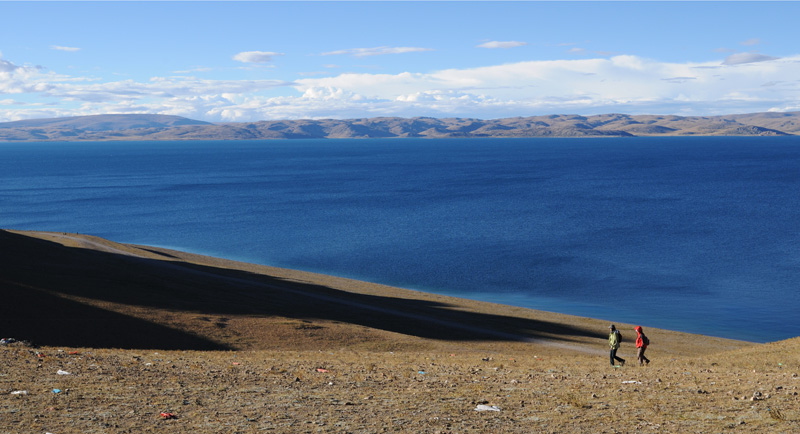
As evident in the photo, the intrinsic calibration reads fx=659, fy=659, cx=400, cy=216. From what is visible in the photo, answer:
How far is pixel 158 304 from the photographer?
104ft

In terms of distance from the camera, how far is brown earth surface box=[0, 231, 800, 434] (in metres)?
13.7

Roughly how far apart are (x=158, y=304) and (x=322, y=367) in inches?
585

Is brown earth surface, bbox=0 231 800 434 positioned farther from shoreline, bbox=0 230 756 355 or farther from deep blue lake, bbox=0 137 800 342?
deep blue lake, bbox=0 137 800 342

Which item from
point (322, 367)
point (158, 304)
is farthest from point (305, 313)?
point (322, 367)

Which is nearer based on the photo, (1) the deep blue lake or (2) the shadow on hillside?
(2) the shadow on hillside

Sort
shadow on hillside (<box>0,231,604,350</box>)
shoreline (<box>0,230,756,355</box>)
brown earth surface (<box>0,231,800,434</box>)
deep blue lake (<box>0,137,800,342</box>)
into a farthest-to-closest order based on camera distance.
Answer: deep blue lake (<box>0,137,800,342</box>) → shoreline (<box>0,230,756,355</box>) → shadow on hillside (<box>0,231,604,350</box>) → brown earth surface (<box>0,231,800,434</box>)

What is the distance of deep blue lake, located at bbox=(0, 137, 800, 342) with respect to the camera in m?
49.1

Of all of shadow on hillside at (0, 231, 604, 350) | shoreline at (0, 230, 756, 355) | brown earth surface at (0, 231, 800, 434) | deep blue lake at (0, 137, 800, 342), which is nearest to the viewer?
brown earth surface at (0, 231, 800, 434)

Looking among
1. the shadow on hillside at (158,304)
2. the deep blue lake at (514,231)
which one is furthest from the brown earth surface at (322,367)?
the deep blue lake at (514,231)

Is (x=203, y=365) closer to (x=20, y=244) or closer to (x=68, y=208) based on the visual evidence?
(x=20, y=244)

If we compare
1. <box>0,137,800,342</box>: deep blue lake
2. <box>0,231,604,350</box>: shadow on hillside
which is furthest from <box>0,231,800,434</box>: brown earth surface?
<box>0,137,800,342</box>: deep blue lake

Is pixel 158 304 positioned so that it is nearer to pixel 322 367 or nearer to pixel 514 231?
pixel 322 367

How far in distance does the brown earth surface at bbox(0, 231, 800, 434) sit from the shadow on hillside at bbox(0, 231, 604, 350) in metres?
0.15

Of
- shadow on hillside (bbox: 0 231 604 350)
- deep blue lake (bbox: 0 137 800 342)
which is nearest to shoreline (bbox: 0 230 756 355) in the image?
shadow on hillside (bbox: 0 231 604 350)
